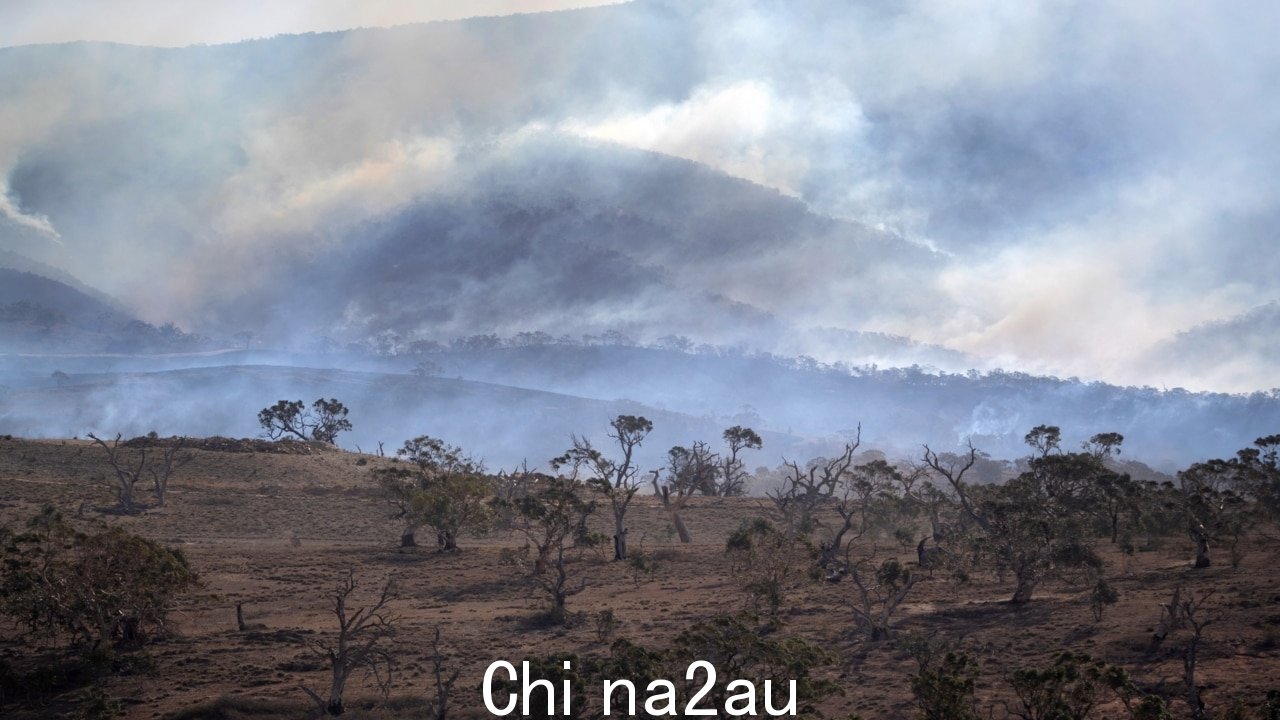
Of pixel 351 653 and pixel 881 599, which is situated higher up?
pixel 881 599

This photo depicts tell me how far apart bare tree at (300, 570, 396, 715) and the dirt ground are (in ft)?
2.11

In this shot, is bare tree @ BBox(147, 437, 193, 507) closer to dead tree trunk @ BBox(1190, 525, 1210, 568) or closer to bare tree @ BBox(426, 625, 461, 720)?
bare tree @ BBox(426, 625, 461, 720)

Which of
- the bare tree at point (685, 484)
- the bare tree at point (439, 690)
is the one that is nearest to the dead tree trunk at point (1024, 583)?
the bare tree at point (439, 690)

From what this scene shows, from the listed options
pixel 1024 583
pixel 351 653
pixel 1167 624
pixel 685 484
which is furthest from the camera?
pixel 685 484

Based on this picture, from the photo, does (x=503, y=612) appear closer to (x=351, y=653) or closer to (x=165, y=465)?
(x=351, y=653)

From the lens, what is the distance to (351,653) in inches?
1341

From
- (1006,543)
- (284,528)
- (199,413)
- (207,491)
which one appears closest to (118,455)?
(207,491)

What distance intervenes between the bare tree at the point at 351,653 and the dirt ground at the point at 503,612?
2.11ft

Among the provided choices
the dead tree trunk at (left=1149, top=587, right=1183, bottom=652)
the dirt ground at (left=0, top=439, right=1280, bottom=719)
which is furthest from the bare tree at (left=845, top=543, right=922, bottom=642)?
the dead tree trunk at (left=1149, top=587, right=1183, bottom=652)

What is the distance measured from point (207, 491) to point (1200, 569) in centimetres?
6332

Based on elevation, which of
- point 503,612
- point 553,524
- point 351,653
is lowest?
point 351,653

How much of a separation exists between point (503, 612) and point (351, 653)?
934cm

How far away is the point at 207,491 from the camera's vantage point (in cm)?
7188

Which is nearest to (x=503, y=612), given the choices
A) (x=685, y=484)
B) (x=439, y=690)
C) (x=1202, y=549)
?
(x=439, y=690)
